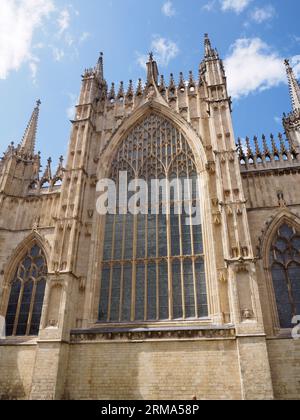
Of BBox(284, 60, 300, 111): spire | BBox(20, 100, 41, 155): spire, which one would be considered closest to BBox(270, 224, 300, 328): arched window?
BBox(284, 60, 300, 111): spire

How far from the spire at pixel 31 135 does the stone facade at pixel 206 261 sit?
0.17 m

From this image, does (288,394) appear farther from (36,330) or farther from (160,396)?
(36,330)

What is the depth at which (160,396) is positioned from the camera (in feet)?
40.1

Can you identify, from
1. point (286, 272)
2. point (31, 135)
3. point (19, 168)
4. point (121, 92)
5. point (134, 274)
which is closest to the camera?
point (286, 272)

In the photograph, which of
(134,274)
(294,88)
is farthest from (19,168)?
(294,88)

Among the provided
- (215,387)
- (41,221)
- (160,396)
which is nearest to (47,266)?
(41,221)

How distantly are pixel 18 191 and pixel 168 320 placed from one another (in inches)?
475

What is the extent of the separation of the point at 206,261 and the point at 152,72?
14.5 meters

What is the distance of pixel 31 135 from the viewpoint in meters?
23.0

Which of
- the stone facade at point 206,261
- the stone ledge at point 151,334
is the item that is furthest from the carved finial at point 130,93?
the stone ledge at point 151,334

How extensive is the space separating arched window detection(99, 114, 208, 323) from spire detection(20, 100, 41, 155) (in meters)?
6.74

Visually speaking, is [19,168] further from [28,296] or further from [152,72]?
[152,72]

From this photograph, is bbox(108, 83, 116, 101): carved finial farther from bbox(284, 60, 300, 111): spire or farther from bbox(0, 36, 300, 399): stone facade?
bbox(284, 60, 300, 111): spire

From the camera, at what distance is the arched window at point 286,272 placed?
1376 cm
